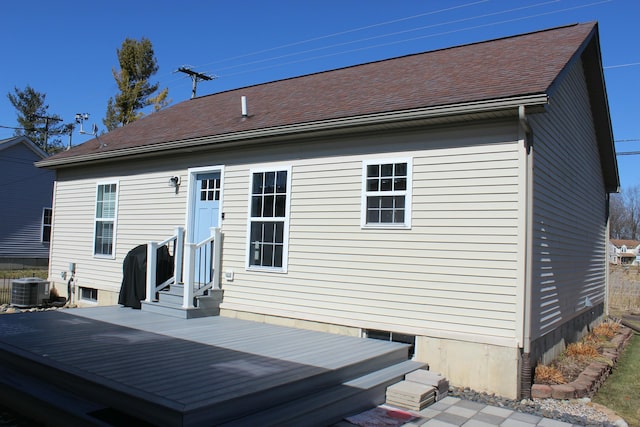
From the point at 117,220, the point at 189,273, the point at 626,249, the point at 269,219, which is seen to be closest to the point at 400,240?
the point at 269,219

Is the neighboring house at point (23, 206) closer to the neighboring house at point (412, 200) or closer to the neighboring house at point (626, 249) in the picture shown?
the neighboring house at point (412, 200)

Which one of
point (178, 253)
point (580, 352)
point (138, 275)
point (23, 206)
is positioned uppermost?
point (23, 206)

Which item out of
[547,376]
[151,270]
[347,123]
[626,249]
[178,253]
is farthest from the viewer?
[626,249]

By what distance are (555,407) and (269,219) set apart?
4.75m

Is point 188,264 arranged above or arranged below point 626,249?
below

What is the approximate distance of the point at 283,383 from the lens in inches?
180

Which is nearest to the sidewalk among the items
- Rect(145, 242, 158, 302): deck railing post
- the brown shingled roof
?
the brown shingled roof

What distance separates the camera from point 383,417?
496 centimetres

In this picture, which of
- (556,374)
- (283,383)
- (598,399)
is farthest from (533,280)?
(283,383)

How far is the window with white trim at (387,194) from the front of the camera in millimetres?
6836

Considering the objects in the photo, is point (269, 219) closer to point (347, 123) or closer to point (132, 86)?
point (347, 123)

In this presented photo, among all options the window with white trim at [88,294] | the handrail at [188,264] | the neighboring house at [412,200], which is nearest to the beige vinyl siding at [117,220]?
the neighboring house at [412,200]

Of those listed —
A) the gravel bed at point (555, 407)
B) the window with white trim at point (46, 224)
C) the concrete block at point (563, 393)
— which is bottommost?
the gravel bed at point (555, 407)

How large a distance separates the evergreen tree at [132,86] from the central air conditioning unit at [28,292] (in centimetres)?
1713
